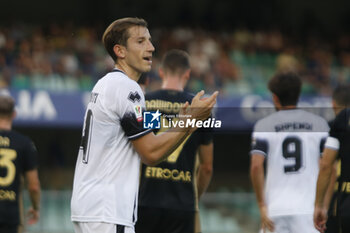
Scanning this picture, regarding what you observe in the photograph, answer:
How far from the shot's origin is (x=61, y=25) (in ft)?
60.3

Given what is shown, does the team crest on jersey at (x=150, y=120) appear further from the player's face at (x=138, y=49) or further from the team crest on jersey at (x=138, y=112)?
the player's face at (x=138, y=49)

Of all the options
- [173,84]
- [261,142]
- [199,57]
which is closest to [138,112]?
[261,142]

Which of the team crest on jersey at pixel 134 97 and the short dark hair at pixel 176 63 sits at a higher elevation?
the short dark hair at pixel 176 63

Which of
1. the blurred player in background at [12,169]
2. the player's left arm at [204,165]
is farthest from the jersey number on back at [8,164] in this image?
the player's left arm at [204,165]

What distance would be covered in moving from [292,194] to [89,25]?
46.3ft

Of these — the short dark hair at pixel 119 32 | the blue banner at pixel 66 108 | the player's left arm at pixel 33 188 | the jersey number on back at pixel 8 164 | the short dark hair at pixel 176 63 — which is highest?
the blue banner at pixel 66 108

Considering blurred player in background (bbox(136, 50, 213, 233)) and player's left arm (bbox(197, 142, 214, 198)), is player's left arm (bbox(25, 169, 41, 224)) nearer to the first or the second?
blurred player in background (bbox(136, 50, 213, 233))

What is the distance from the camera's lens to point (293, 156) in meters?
5.09

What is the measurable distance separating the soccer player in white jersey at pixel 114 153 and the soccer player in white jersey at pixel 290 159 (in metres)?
1.70

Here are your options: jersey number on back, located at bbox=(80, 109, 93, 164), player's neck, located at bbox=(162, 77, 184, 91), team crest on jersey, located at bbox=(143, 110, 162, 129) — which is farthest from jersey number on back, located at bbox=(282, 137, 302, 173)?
jersey number on back, located at bbox=(80, 109, 93, 164)

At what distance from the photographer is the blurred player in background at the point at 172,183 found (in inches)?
207

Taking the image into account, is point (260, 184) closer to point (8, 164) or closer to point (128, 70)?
point (128, 70)

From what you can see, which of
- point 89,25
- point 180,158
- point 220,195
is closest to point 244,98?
point 220,195

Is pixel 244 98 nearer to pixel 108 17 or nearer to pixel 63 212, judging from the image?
pixel 63 212
